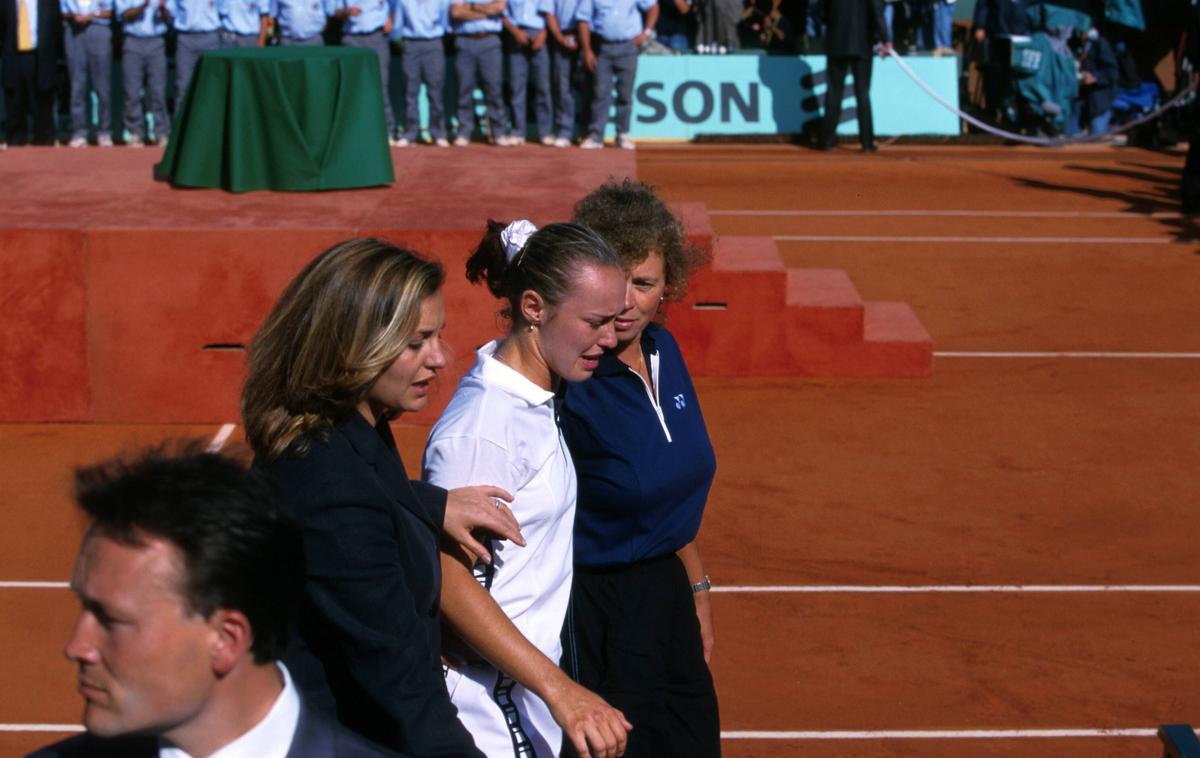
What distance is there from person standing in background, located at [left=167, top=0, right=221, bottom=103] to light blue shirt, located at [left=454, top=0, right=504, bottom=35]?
2.74 m

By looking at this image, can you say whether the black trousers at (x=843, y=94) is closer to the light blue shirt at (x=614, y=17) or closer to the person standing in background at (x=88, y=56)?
the light blue shirt at (x=614, y=17)

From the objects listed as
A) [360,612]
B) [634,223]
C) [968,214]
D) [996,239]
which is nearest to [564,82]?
[968,214]

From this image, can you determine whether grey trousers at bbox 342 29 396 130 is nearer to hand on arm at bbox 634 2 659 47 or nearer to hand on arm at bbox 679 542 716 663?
hand on arm at bbox 634 2 659 47

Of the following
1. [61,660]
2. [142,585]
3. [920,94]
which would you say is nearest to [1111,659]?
[61,660]

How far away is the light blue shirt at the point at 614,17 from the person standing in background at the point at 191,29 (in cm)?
416

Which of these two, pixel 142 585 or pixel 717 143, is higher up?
pixel 142 585

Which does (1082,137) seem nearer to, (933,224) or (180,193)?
(933,224)

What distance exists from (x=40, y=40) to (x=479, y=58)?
4.95 metres

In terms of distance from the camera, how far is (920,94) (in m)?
21.0

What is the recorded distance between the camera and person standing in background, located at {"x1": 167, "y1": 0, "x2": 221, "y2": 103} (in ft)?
60.2

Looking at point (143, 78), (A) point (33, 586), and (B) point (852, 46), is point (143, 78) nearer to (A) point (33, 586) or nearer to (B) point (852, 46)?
(B) point (852, 46)

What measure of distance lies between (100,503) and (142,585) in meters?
0.16

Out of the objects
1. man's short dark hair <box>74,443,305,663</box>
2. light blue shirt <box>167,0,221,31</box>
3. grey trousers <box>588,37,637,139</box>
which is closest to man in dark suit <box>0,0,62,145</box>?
light blue shirt <box>167,0,221,31</box>

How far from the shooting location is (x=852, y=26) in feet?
62.6
